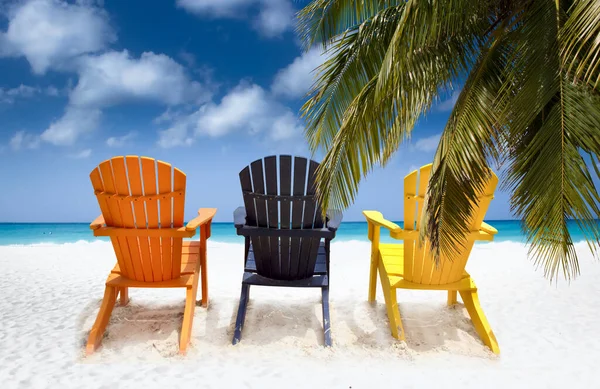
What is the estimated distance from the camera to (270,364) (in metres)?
2.70

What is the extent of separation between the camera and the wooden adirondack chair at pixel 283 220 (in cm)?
301

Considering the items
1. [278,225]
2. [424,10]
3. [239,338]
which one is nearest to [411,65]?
[424,10]

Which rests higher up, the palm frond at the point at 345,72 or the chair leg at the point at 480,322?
the palm frond at the point at 345,72

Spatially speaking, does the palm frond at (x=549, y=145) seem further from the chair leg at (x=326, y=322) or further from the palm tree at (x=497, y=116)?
Result: the chair leg at (x=326, y=322)

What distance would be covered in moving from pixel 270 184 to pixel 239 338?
1.16m

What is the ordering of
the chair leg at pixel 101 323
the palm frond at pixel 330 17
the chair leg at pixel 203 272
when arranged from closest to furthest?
1. the chair leg at pixel 101 323
2. the chair leg at pixel 203 272
3. the palm frond at pixel 330 17

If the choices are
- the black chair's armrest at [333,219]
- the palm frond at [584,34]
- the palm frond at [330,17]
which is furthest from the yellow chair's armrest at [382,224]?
the palm frond at [330,17]

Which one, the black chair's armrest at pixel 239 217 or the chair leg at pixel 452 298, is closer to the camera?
the black chair's armrest at pixel 239 217

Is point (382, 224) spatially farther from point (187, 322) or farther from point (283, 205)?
point (187, 322)

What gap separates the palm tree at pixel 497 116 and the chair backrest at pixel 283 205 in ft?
0.45

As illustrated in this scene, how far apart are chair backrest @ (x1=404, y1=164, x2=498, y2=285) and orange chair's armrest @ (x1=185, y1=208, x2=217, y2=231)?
5.01 ft

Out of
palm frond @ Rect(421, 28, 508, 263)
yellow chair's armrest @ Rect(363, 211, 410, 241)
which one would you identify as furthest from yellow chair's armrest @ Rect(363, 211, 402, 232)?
palm frond @ Rect(421, 28, 508, 263)

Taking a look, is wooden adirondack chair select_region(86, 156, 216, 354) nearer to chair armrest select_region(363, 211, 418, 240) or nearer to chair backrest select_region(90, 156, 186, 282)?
chair backrest select_region(90, 156, 186, 282)

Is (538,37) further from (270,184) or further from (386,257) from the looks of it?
(270,184)
